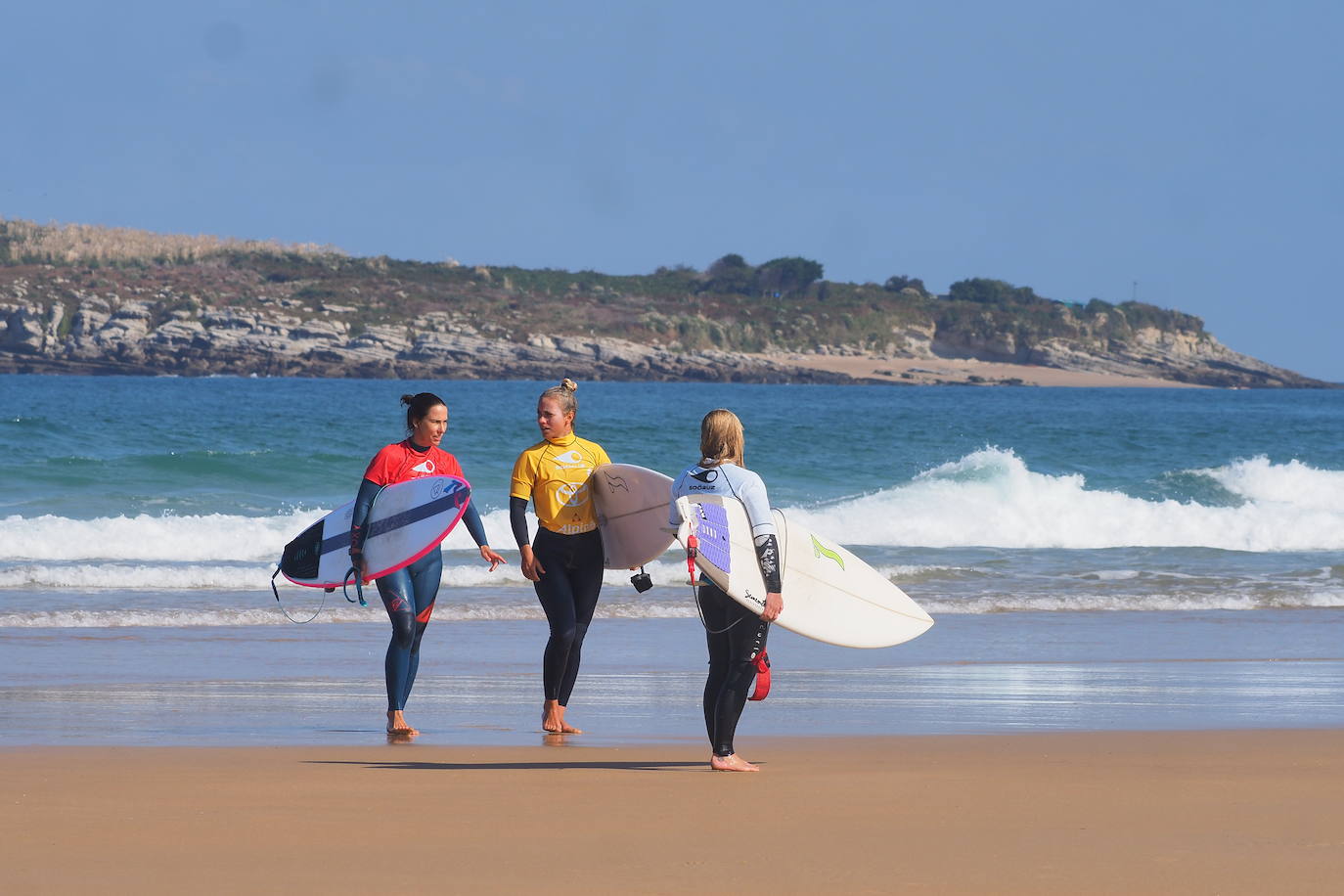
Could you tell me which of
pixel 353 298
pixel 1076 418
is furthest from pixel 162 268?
pixel 1076 418

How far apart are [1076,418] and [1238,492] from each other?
87.0ft

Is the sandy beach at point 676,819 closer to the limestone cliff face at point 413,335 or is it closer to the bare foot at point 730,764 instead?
the bare foot at point 730,764

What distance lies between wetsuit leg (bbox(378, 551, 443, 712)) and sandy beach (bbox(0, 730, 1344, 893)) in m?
0.32

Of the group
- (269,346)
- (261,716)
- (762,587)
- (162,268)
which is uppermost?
(162,268)

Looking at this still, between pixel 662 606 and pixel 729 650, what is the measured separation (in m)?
5.83

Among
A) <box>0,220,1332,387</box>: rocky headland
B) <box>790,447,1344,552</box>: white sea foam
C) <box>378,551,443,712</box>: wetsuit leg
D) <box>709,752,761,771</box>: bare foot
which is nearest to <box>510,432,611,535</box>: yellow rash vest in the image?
<box>378,551,443,712</box>: wetsuit leg

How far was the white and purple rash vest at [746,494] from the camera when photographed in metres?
5.30

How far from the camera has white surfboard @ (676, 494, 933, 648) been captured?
533 centimetres

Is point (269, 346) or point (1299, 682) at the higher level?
point (269, 346)

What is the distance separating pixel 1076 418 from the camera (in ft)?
163

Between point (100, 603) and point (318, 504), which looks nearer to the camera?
point (100, 603)

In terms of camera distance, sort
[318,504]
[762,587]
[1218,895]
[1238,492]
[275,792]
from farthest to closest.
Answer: [1238,492] < [318,504] < [762,587] < [275,792] < [1218,895]

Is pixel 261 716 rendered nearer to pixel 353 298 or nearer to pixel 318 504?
pixel 318 504

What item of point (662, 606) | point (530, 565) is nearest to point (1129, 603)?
point (662, 606)
